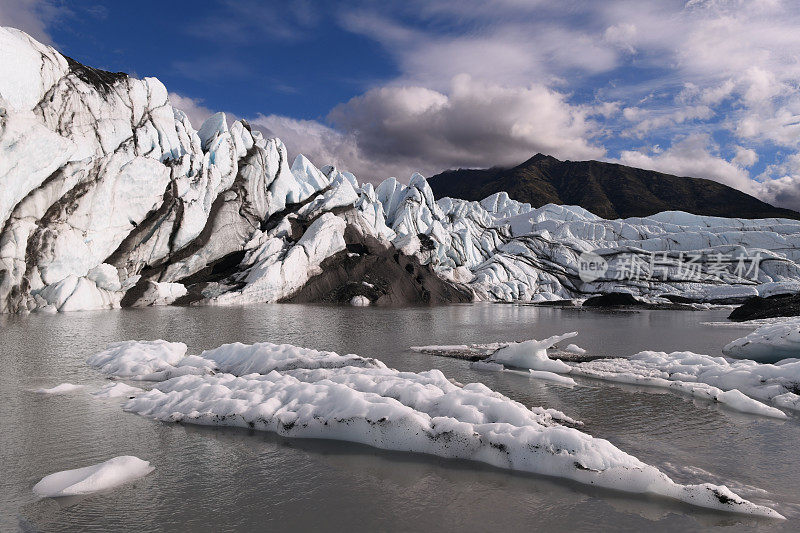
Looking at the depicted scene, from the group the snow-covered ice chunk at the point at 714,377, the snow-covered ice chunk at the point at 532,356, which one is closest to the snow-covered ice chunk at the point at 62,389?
the snow-covered ice chunk at the point at 532,356

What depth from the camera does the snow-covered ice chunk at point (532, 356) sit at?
13.2 meters

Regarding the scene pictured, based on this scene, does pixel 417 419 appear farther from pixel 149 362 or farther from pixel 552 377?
pixel 149 362

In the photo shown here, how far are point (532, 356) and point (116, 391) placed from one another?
10.5 metres

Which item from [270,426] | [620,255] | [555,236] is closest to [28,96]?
[270,426]

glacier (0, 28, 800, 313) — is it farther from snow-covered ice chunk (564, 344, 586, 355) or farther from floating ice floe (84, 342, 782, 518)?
snow-covered ice chunk (564, 344, 586, 355)

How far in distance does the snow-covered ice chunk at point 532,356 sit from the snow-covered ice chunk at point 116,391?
9.58 m

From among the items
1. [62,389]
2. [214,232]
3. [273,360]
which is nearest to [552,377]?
[273,360]

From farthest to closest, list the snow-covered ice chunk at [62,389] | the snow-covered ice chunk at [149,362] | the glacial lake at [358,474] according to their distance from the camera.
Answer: the snow-covered ice chunk at [149,362] → the snow-covered ice chunk at [62,389] → the glacial lake at [358,474]

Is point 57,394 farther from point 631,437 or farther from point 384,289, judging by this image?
point 384,289

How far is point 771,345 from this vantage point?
14891 mm

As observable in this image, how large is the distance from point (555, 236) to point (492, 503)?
91172mm

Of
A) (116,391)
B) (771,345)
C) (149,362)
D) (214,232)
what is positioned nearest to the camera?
(116,391)

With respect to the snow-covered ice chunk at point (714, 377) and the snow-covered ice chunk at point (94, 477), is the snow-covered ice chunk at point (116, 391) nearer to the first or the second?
the snow-covered ice chunk at point (94, 477)

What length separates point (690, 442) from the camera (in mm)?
7086
